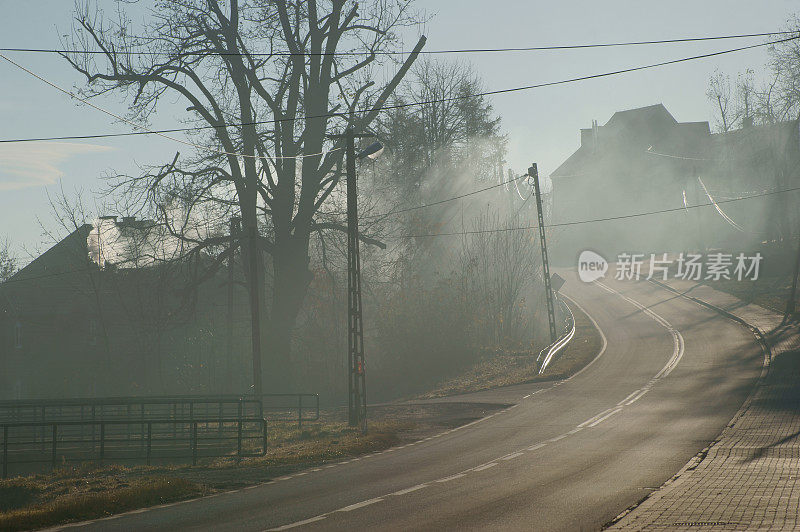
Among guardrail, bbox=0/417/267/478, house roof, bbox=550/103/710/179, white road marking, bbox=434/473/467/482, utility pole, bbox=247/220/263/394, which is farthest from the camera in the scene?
house roof, bbox=550/103/710/179

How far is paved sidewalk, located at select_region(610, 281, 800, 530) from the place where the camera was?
8.24 metres

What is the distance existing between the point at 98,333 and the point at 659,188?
58289 millimetres

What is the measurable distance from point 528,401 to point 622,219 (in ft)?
196

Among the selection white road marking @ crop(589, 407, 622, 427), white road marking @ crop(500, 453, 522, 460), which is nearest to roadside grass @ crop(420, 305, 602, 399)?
white road marking @ crop(589, 407, 622, 427)

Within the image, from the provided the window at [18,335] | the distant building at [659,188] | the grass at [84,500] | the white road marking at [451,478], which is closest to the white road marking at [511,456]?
the white road marking at [451,478]

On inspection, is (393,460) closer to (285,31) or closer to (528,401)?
(528,401)

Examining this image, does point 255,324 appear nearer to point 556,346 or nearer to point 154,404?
point 154,404

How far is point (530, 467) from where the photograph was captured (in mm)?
13602

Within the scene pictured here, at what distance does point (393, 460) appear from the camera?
615 inches

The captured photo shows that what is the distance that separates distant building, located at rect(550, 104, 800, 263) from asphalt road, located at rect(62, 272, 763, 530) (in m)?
43.4

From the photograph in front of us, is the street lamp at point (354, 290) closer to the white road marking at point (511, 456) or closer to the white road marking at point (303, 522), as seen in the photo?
the white road marking at point (511, 456)

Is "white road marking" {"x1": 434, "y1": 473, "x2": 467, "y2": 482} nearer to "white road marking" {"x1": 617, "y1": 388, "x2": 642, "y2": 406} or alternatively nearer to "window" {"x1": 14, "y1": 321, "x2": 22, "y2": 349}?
"white road marking" {"x1": 617, "y1": 388, "x2": 642, "y2": 406}

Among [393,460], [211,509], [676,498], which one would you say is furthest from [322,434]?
[676,498]

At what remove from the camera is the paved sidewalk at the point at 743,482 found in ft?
27.0
